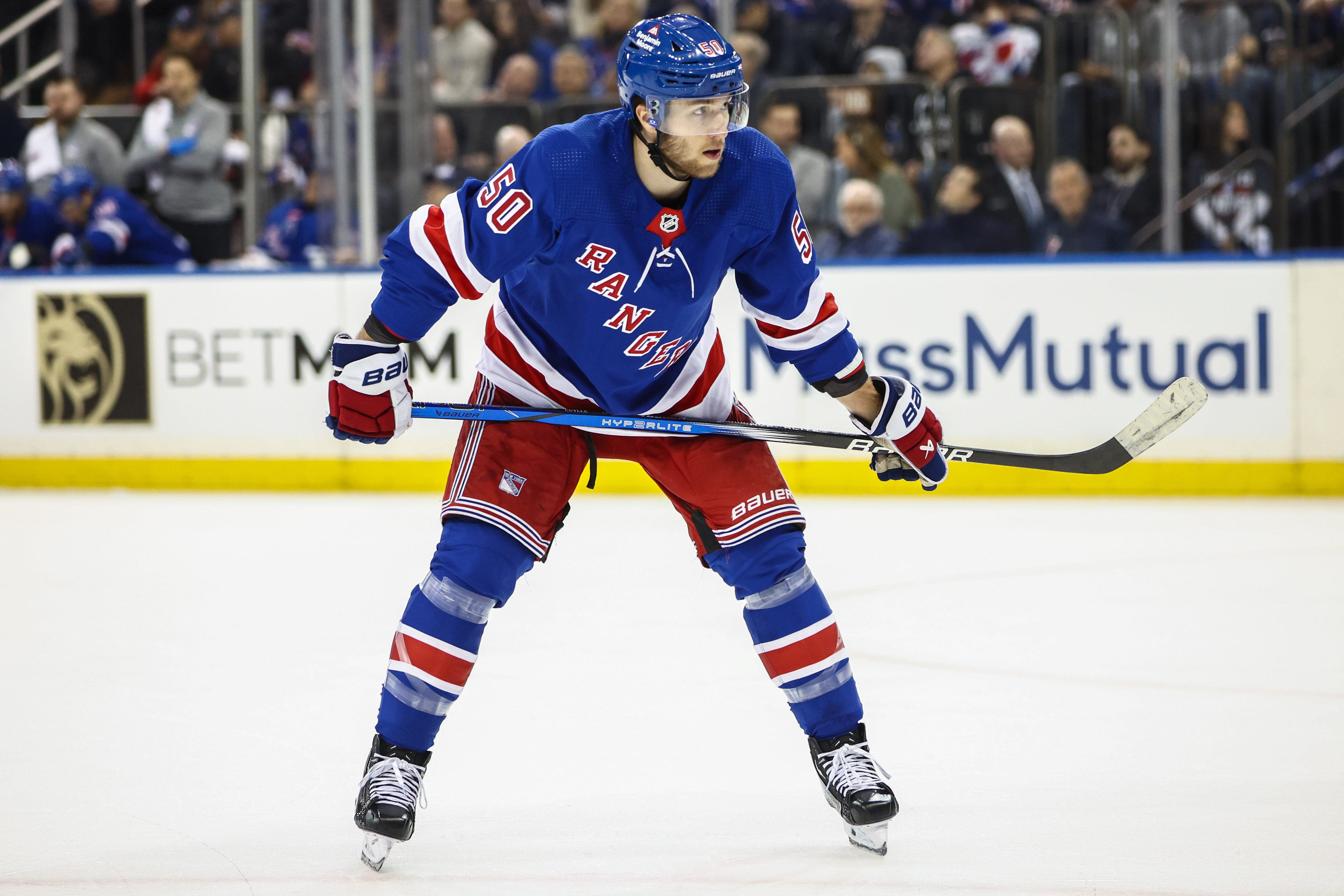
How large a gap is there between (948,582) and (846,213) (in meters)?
2.55

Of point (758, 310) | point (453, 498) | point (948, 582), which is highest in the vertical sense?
point (758, 310)

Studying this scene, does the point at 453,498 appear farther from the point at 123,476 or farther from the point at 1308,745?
the point at 123,476

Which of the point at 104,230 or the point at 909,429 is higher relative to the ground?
the point at 104,230

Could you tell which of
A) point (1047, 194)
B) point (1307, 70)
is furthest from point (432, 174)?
A: point (1307, 70)

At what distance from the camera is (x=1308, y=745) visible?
9.50ft

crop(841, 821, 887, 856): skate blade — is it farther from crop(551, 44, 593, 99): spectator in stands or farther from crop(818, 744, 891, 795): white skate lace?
crop(551, 44, 593, 99): spectator in stands

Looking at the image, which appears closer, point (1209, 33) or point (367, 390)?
point (367, 390)

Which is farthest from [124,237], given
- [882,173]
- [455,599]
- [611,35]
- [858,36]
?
[455,599]

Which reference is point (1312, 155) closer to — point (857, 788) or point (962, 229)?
point (962, 229)

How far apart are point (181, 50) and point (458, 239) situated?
6879 mm

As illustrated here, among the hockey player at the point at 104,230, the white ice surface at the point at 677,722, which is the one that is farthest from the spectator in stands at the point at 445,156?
the white ice surface at the point at 677,722

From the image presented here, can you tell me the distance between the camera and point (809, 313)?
2447 mm

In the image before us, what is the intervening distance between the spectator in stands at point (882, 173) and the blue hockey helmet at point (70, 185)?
133 inches

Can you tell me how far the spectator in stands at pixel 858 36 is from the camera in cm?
758
